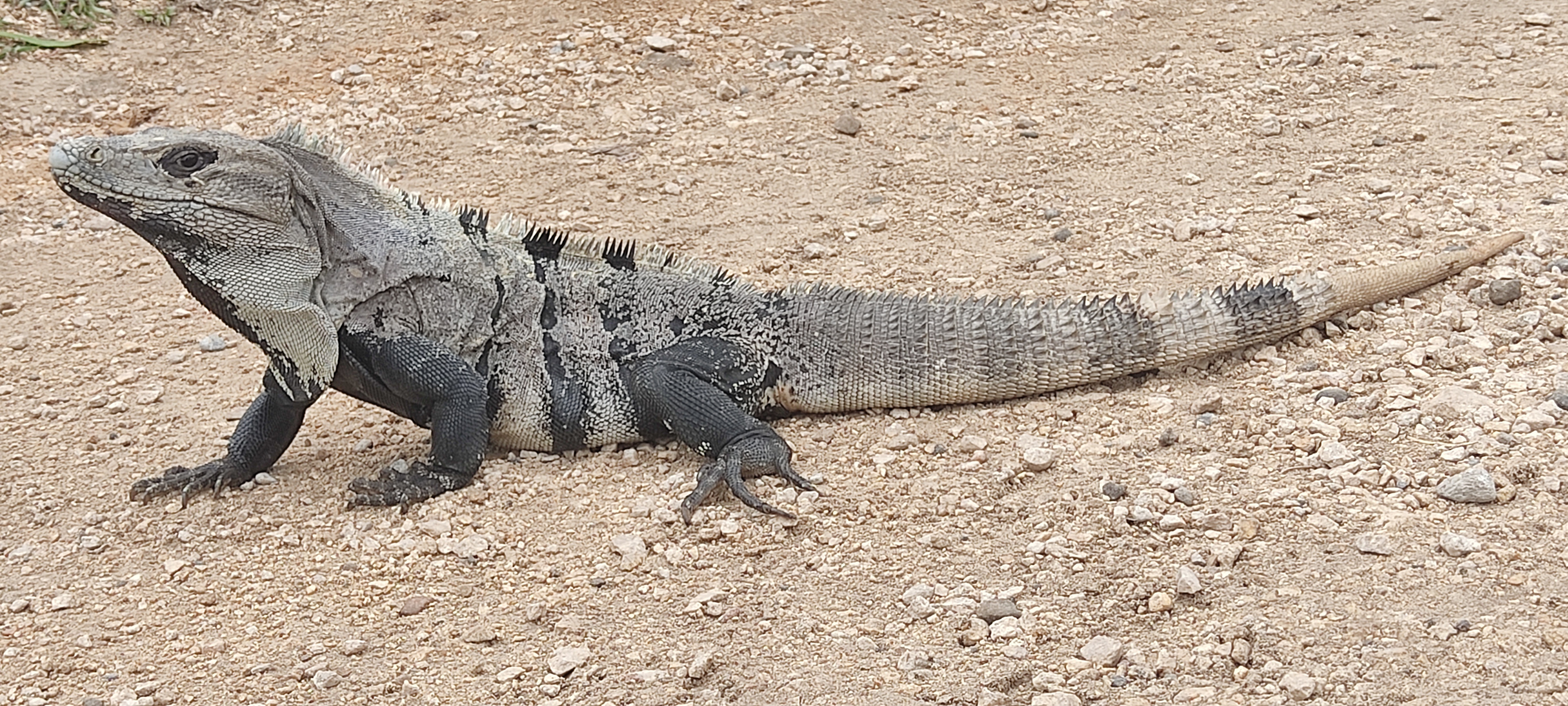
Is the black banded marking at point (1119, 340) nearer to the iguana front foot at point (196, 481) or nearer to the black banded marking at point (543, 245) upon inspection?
the black banded marking at point (543, 245)

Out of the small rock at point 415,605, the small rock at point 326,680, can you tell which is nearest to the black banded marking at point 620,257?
the small rock at point 415,605

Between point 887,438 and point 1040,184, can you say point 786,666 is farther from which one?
point 1040,184

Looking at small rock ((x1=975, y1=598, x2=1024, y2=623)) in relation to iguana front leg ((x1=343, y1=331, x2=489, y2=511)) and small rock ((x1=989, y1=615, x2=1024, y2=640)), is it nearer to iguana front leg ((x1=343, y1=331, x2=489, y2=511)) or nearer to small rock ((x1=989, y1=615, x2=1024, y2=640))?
small rock ((x1=989, y1=615, x2=1024, y2=640))

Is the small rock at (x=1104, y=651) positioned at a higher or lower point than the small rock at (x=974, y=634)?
higher

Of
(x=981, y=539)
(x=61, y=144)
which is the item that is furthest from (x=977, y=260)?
(x=61, y=144)

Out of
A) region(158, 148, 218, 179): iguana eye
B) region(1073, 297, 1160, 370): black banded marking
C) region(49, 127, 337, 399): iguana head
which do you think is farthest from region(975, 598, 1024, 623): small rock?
region(158, 148, 218, 179): iguana eye

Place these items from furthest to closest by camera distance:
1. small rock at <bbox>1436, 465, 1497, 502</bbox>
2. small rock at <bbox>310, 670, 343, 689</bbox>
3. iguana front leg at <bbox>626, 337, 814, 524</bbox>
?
iguana front leg at <bbox>626, 337, 814, 524</bbox> → small rock at <bbox>1436, 465, 1497, 502</bbox> → small rock at <bbox>310, 670, 343, 689</bbox>

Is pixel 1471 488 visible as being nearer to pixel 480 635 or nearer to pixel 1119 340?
pixel 1119 340
